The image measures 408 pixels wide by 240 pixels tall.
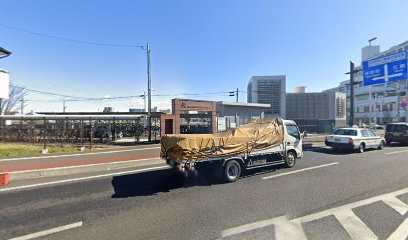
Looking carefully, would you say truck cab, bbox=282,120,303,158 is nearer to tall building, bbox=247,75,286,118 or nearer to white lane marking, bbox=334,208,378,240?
white lane marking, bbox=334,208,378,240

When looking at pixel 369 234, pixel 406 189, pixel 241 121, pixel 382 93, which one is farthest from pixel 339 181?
pixel 382 93

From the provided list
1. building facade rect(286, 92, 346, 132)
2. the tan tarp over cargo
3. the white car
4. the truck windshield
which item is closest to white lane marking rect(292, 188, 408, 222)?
the tan tarp over cargo

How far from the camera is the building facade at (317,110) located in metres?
40.4

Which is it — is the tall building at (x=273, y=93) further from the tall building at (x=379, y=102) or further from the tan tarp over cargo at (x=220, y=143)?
the tall building at (x=379, y=102)

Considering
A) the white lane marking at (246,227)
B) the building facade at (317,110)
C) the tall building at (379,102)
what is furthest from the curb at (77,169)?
the tall building at (379,102)

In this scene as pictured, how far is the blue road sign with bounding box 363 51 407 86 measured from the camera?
1950 centimetres

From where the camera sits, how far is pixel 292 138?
35.2ft

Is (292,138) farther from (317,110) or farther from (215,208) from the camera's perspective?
(317,110)

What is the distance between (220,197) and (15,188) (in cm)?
649

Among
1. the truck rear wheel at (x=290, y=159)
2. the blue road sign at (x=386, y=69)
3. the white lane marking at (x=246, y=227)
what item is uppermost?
the blue road sign at (x=386, y=69)

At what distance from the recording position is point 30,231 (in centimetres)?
446

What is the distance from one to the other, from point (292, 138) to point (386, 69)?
15985 millimetres

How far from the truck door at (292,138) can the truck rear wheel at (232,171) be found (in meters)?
3.24

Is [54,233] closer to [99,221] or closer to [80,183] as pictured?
[99,221]
